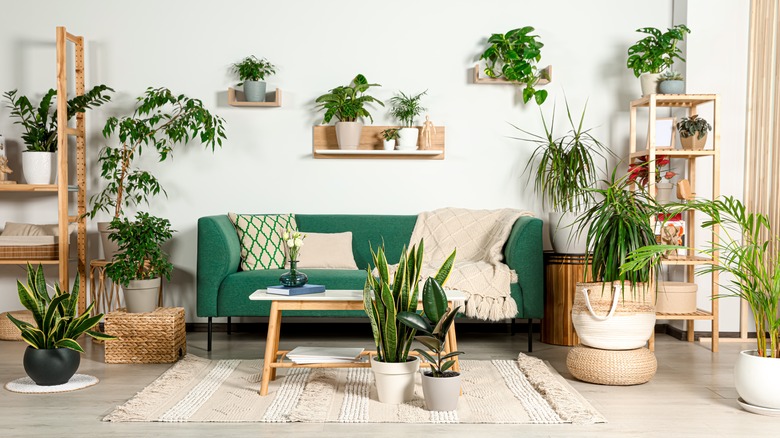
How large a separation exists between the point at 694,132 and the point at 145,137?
11.2 feet

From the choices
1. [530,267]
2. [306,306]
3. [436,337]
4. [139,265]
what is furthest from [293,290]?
[530,267]

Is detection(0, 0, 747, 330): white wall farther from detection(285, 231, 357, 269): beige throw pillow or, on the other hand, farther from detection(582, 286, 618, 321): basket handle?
detection(582, 286, 618, 321): basket handle

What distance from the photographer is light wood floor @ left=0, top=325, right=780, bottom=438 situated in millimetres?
2627

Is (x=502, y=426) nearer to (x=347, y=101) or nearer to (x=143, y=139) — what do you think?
(x=347, y=101)

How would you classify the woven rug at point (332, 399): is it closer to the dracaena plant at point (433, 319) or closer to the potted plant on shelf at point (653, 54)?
the dracaena plant at point (433, 319)

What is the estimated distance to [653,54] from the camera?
179 inches

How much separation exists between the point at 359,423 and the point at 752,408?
155 centimetres

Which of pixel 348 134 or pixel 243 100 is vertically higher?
pixel 243 100

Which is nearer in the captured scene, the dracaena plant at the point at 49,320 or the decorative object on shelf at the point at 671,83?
the dracaena plant at the point at 49,320

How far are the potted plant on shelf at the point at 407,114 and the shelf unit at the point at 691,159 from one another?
1375 millimetres

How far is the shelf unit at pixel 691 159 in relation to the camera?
4.24 metres

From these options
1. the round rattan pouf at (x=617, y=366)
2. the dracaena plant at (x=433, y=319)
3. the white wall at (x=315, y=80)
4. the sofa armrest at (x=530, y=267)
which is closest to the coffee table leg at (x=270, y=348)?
the dracaena plant at (x=433, y=319)

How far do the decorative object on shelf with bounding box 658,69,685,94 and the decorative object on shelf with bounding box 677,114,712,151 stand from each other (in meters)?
0.19

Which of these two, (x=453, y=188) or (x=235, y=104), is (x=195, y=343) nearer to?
(x=235, y=104)
